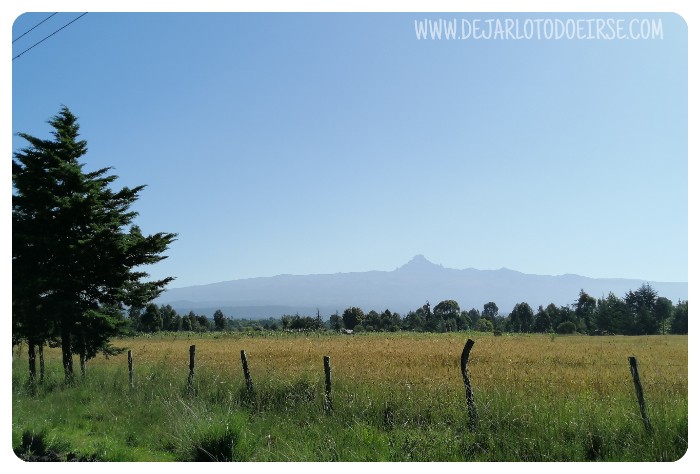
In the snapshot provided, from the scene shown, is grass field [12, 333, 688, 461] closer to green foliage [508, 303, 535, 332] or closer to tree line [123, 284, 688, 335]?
tree line [123, 284, 688, 335]

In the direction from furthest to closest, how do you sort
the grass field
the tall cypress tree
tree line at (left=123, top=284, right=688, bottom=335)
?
tree line at (left=123, top=284, right=688, bottom=335), the tall cypress tree, the grass field

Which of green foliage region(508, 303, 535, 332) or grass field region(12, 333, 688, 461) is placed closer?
grass field region(12, 333, 688, 461)

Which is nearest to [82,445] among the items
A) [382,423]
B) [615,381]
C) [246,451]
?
[246,451]

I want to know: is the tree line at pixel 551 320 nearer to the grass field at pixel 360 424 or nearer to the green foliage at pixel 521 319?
the green foliage at pixel 521 319

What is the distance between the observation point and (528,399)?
8375 mm

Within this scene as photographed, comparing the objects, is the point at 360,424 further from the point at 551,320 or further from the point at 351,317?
the point at 351,317

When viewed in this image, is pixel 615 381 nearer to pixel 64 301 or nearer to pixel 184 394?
pixel 184 394

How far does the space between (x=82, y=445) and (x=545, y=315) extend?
84837 mm

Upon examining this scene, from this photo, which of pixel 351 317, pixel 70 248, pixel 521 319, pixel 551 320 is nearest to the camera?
pixel 70 248

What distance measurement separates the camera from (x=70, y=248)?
12.9m

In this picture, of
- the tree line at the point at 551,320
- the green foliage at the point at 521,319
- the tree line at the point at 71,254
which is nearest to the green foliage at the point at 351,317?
the tree line at the point at 551,320

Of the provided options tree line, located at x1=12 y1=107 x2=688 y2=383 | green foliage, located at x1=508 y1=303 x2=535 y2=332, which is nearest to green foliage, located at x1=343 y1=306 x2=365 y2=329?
green foliage, located at x1=508 y1=303 x2=535 y2=332

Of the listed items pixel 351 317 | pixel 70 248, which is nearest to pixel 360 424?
pixel 70 248

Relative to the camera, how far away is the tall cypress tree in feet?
41.9
